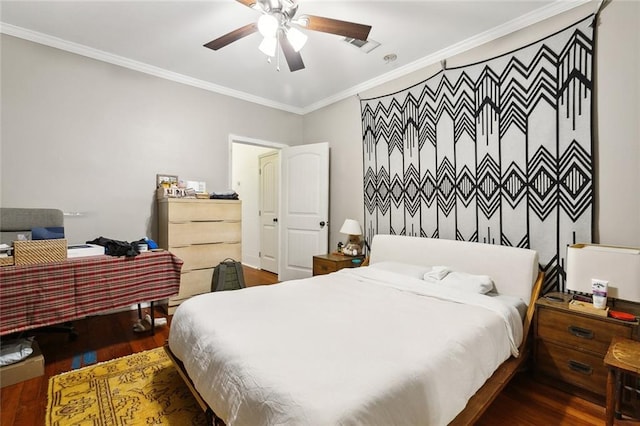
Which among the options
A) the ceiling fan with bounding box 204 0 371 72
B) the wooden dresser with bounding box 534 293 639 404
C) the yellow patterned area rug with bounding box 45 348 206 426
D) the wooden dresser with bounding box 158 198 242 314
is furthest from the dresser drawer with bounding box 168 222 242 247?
the wooden dresser with bounding box 534 293 639 404

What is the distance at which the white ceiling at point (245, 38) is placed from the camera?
7.38 ft

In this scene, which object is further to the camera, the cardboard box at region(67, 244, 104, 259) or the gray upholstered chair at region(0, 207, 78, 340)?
the gray upholstered chair at region(0, 207, 78, 340)

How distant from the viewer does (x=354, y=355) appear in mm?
1206

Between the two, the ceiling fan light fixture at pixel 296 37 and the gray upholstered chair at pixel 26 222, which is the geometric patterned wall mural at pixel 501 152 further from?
the gray upholstered chair at pixel 26 222

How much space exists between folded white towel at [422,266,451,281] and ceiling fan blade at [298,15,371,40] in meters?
1.84

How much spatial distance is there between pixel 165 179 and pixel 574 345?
13.0ft

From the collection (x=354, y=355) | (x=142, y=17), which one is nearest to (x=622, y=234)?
(x=354, y=355)

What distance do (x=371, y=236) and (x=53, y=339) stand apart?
3.25m

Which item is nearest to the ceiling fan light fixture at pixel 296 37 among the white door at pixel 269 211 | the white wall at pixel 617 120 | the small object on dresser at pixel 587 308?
the white wall at pixel 617 120

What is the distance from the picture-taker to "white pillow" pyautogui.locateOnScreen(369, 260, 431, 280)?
2482 mm

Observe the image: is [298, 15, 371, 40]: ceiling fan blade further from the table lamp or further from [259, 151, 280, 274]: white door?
[259, 151, 280, 274]: white door

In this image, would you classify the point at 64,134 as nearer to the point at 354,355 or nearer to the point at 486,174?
the point at 354,355

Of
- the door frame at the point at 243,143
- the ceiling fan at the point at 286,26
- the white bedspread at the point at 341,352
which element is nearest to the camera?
the white bedspread at the point at 341,352

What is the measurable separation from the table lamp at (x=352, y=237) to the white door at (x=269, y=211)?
1.78 m
